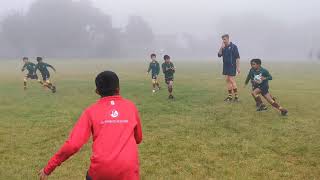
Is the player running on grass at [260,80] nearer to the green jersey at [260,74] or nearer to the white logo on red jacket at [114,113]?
the green jersey at [260,74]

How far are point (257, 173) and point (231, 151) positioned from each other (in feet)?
5.29

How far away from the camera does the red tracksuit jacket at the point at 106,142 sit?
4535 millimetres

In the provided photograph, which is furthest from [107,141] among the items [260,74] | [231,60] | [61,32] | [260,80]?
[61,32]

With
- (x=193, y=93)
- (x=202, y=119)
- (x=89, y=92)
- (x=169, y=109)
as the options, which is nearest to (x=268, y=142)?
(x=202, y=119)

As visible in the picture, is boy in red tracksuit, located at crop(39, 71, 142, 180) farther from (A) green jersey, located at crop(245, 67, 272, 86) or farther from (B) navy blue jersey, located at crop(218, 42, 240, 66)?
(B) navy blue jersey, located at crop(218, 42, 240, 66)

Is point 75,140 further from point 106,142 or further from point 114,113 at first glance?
point 114,113

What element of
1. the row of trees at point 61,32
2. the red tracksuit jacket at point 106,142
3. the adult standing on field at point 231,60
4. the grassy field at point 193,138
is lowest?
the grassy field at point 193,138

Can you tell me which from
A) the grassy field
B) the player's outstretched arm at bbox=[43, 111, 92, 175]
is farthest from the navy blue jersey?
the player's outstretched arm at bbox=[43, 111, 92, 175]

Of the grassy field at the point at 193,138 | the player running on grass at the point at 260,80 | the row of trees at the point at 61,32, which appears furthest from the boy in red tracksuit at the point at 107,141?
the row of trees at the point at 61,32

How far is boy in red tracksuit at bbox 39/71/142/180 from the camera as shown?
454cm

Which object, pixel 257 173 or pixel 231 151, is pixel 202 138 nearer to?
pixel 231 151

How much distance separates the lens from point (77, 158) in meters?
10.1

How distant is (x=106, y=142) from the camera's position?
4.57m

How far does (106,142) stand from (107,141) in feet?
0.05
